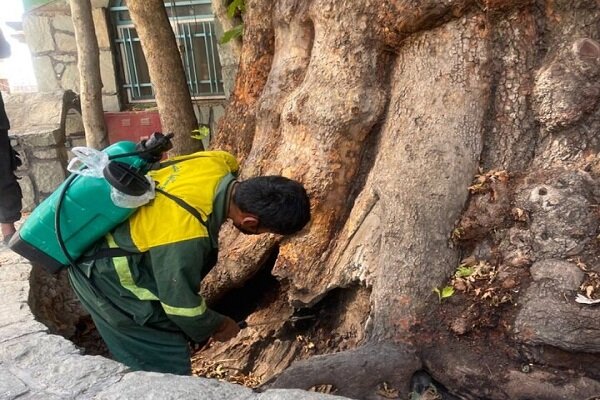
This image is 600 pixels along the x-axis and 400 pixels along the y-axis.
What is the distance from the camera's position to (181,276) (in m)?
2.17

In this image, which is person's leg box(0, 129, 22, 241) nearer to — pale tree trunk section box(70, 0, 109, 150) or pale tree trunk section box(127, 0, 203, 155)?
pale tree trunk section box(127, 0, 203, 155)

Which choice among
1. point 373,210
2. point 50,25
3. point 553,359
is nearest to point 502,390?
point 553,359

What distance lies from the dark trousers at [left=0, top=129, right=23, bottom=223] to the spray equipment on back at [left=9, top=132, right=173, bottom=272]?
6.76 ft

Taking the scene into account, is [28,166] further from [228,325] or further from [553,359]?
[553,359]

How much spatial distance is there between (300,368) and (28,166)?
5445 millimetres

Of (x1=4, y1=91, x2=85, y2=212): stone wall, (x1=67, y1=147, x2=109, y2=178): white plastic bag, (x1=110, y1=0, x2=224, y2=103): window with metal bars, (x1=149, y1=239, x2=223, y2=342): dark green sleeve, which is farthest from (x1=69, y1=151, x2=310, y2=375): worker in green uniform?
(x1=110, y1=0, x2=224, y2=103): window with metal bars

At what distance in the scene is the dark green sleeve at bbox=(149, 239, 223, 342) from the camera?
217 centimetres

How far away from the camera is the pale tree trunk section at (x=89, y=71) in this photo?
617 cm

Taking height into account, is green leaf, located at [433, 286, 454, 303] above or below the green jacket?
below

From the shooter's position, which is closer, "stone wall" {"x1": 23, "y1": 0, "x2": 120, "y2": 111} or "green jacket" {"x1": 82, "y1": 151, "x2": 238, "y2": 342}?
"green jacket" {"x1": 82, "y1": 151, "x2": 238, "y2": 342}

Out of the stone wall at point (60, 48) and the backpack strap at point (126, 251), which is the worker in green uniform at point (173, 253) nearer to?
the backpack strap at point (126, 251)

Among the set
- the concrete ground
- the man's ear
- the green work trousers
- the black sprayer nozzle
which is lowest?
the green work trousers

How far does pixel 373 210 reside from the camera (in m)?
2.77

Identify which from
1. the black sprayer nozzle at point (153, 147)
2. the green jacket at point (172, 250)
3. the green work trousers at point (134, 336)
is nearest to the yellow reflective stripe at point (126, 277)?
the green jacket at point (172, 250)
